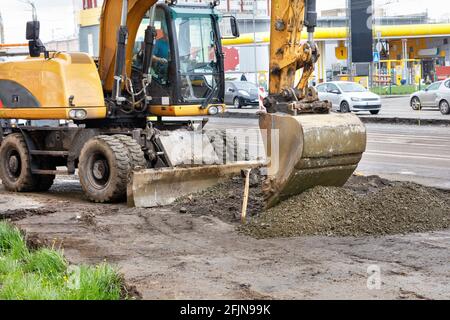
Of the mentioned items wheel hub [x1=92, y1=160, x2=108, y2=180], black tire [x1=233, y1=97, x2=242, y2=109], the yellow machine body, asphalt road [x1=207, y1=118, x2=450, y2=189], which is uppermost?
the yellow machine body

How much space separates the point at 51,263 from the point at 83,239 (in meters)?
2.12

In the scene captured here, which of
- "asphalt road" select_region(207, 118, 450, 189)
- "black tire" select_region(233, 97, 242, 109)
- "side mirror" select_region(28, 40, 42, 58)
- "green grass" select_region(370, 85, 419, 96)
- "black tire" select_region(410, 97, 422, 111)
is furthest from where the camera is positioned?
"green grass" select_region(370, 85, 419, 96)

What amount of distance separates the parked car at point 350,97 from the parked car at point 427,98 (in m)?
1.91

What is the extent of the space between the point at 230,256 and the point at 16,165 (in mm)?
7189

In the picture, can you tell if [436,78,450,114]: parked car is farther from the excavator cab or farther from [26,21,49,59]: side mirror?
[26,21,49,59]: side mirror

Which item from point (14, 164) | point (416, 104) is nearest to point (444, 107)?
point (416, 104)

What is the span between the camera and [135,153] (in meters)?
12.4

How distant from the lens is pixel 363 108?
35.3 m


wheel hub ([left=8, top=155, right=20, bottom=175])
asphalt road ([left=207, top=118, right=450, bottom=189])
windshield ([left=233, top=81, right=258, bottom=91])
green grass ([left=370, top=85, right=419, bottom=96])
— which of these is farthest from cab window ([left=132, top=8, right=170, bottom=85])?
green grass ([left=370, top=85, right=419, bottom=96])

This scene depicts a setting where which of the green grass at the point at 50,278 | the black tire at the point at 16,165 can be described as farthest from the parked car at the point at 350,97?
the green grass at the point at 50,278

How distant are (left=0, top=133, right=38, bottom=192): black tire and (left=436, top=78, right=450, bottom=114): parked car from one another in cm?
2227

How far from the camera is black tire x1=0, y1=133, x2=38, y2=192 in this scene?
14383mm

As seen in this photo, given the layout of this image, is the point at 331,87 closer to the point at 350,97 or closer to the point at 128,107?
the point at 350,97
